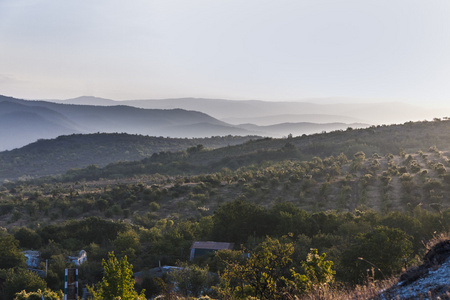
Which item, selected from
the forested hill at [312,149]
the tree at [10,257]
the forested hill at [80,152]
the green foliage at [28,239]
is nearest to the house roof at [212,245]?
the tree at [10,257]

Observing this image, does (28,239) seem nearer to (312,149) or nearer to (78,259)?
(78,259)

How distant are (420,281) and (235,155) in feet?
258

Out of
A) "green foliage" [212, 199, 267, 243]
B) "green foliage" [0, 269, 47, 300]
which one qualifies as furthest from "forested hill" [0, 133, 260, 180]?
"green foliage" [0, 269, 47, 300]

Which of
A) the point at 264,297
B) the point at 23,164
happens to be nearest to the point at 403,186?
the point at 264,297

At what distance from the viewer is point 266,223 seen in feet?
103

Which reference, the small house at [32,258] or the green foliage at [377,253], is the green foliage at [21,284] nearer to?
the small house at [32,258]

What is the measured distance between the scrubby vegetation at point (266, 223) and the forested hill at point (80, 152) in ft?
166

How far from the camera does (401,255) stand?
63.4 ft

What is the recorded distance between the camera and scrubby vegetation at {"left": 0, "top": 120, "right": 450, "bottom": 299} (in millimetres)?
17125

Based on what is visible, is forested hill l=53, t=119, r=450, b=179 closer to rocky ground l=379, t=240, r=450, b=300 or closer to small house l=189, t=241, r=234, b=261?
small house l=189, t=241, r=234, b=261

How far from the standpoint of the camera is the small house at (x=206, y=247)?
1102 inches

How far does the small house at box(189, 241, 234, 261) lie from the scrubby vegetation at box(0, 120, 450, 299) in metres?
0.70

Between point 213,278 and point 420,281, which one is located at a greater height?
point 420,281

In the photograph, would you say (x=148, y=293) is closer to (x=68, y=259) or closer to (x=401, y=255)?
(x=68, y=259)
